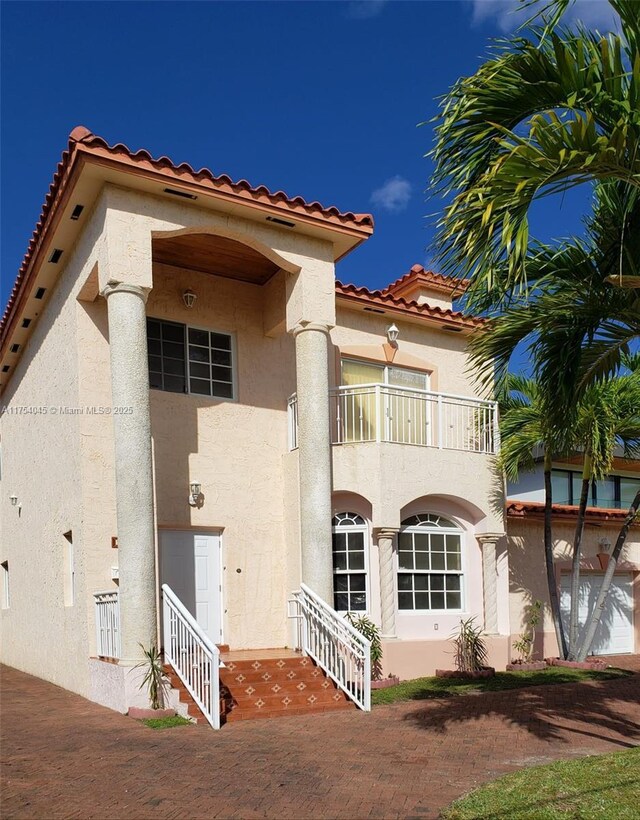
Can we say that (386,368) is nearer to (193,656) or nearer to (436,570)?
(436,570)

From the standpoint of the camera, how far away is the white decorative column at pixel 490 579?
48.0 feet

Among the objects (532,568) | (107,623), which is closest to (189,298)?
(107,623)

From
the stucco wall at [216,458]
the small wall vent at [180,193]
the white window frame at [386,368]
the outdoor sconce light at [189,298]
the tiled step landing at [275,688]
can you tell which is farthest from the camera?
the white window frame at [386,368]

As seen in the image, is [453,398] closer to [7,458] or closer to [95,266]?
[95,266]

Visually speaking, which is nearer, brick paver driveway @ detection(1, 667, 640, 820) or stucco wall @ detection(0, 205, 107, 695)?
brick paver driveway @ detection(1, 667, 640, 820)

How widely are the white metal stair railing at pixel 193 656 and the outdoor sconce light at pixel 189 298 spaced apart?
16.3 ft

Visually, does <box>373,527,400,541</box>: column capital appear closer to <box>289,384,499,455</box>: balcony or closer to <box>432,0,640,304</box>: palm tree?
<box>289,384,499,455</box>: balcony

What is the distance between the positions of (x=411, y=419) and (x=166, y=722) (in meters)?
7.16

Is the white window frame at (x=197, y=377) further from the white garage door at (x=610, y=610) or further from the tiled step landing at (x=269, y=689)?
the white garage door at (x=610, y=610)

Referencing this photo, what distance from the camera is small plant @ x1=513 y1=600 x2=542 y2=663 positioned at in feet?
51.9

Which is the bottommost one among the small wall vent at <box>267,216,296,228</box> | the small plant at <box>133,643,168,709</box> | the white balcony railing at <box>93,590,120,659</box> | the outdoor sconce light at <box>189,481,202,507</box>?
the small plant at <box>133,643,168,709</box>

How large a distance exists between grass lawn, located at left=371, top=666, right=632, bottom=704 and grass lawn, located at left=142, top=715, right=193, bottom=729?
2.80 meters

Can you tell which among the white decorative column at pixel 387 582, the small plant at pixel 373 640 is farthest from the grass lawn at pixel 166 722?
the white decorative column at pixel 387 582

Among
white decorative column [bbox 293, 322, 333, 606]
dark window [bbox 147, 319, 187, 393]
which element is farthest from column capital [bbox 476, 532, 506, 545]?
dark window [bbox 147, 319, 187, 393]
